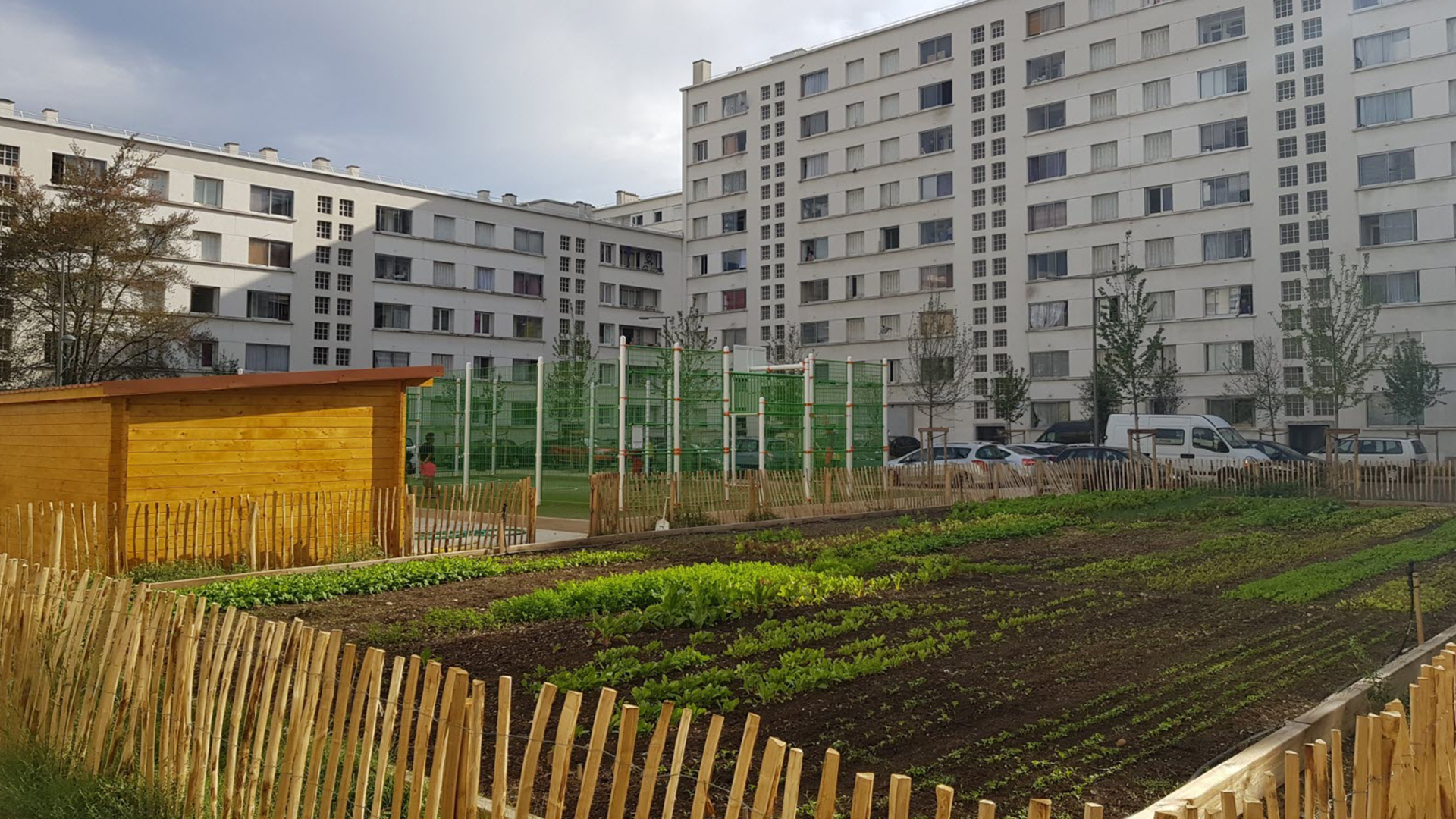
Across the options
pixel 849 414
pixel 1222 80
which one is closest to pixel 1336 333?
pixel 1222 80

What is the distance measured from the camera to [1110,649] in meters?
9.07

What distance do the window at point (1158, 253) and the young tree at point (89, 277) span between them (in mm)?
48682

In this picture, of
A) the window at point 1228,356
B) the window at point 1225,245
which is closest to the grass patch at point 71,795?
the window at point 1228,356

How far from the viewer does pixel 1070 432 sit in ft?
179

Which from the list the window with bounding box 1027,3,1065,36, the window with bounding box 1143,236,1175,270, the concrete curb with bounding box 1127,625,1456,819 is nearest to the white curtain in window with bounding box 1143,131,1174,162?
the window with bounding box 1143,236,1175,270

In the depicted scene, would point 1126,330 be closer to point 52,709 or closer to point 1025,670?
point 1025,670

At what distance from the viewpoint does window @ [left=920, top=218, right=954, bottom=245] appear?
6506 cm

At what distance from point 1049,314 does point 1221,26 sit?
17385mm

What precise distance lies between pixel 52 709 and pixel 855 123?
67947 millimetres

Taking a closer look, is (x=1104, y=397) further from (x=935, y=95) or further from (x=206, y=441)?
(x=206, y=441)

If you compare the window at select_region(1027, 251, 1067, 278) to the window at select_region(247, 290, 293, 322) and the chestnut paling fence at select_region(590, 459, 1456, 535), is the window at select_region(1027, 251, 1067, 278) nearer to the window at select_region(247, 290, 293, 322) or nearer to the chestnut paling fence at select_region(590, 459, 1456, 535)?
the chestnut paling fence at select_region(590, 459, 1456, 535)

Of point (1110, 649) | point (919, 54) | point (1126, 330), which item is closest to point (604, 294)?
point (919, 54)

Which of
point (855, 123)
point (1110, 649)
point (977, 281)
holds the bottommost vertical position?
point (1110, 649)

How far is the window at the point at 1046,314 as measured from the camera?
59812mm
